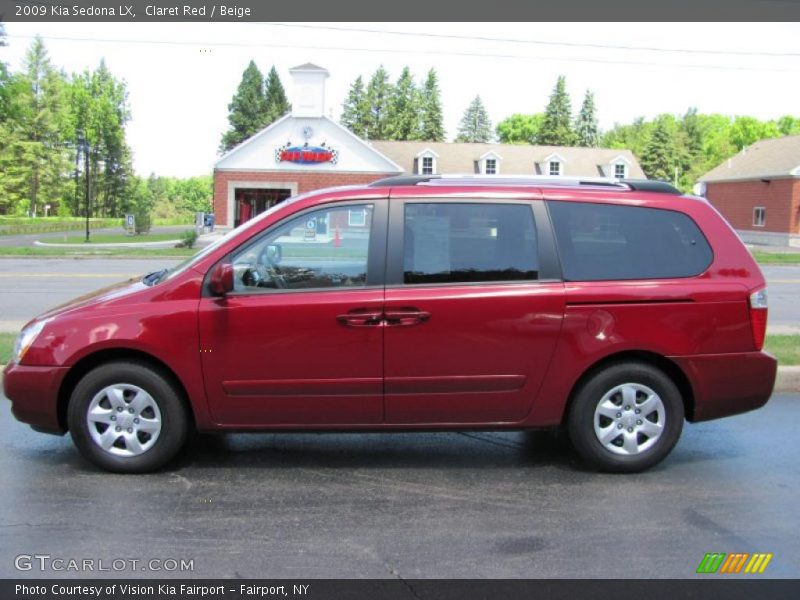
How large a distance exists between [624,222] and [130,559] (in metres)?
3.65

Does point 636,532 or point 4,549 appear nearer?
point 4,549

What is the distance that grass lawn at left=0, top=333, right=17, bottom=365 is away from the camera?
7.11m

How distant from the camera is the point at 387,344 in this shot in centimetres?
469

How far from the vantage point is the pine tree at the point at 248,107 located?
86.4 m

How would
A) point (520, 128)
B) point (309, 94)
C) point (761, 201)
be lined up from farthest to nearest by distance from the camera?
1. point (520, 128)
2. point (761, 201)
3. point (309, 94)

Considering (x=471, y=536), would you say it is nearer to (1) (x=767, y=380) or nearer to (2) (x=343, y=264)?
(2) (x=343, y=264)

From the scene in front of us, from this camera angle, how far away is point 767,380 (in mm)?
5000

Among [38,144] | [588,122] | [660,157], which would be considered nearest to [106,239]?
[38,144]

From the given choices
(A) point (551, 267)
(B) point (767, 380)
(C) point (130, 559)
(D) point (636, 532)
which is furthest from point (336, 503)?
(B) point (767, 380)

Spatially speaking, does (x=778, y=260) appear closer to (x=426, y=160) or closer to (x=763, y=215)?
(x=763, y=215)

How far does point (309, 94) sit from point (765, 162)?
3063 centimetres

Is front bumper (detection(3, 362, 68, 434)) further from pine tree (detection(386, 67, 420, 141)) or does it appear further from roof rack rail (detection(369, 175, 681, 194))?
pine tree (detection(386, 67, 420, 141))

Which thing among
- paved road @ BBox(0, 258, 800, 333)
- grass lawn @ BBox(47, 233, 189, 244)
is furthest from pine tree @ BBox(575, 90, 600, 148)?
paved road @ BBox(0, 258, 800, 333)

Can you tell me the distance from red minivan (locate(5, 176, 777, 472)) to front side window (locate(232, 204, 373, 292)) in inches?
0.5
